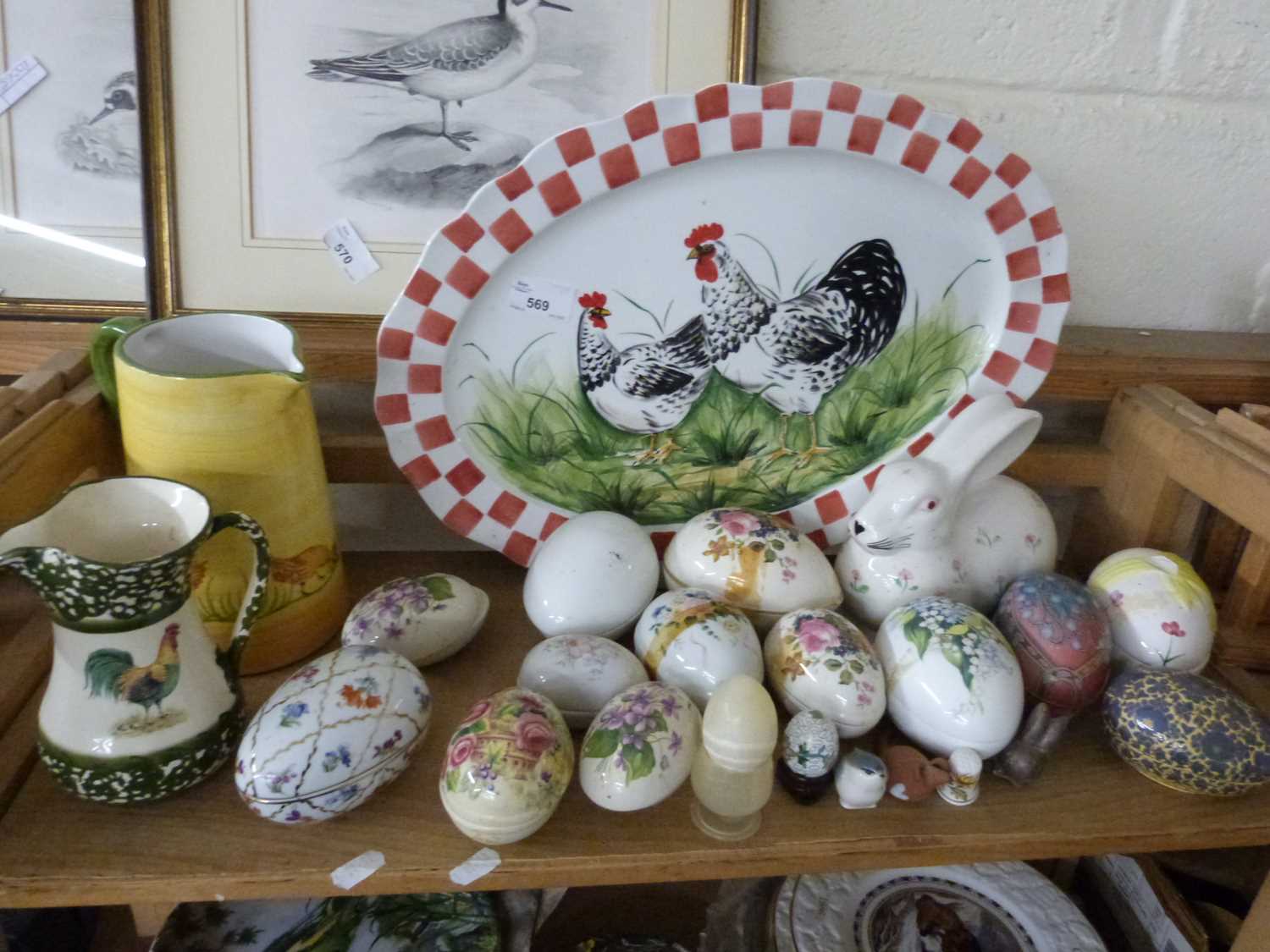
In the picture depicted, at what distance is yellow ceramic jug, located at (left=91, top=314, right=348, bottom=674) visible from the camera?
0.49 m

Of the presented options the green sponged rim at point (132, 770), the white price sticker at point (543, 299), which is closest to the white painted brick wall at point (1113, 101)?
the white price sticker at point (543, 299)

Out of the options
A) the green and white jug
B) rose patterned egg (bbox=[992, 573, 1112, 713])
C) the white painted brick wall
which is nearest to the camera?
the green and white jug

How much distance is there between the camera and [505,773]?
44 cm

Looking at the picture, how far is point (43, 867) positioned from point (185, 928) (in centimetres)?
32

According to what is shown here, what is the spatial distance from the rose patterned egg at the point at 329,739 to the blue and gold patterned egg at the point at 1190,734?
1.34 feet

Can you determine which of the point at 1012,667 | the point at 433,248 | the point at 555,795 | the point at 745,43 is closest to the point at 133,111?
the point at 433,248

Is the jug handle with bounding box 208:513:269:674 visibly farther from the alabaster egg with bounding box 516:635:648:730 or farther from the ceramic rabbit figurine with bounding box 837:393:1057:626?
the ceramic rabbit figurine with bounding box 837:393:1057:626

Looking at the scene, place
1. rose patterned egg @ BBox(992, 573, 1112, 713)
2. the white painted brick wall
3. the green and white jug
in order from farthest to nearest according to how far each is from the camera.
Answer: the white painted brick wall, rose patterned egg @ BBox(992, 573, 1112, 713), the green and white jug

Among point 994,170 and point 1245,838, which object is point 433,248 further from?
point 1245,838

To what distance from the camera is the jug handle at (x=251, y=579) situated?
471 millimetres

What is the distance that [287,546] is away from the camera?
0.54m

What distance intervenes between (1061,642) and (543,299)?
0.39 metres

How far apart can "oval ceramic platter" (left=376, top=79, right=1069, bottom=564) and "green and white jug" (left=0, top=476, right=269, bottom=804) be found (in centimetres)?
16

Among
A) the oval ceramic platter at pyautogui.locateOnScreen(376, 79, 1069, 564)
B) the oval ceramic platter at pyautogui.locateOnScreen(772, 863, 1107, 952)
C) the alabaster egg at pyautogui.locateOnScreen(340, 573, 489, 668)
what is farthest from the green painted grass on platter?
the oval ceramic platter at pyautogui.locateOnScreen(772, 863, 1107, 952)
